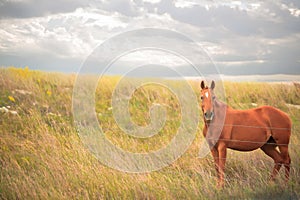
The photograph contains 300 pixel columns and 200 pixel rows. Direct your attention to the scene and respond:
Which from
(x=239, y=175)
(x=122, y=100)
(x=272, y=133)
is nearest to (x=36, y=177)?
(x=239, y=175)

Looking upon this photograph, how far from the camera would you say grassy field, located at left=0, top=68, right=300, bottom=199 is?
461cm

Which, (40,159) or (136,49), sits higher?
(136,49)

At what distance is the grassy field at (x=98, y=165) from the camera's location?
15.1ft

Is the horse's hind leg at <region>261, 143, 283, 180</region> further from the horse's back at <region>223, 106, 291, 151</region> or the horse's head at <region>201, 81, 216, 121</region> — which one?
the horse's head at <region>201, 81, 216, 121</region>

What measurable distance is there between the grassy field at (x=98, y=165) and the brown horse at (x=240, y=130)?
16.6 inches

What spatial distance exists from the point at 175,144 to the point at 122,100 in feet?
11.7

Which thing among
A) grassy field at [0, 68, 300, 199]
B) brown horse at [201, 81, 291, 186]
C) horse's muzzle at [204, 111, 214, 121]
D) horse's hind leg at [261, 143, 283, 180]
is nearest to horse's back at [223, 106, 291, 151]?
brown horse at [201, 81, 291, 186]

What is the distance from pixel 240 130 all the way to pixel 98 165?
228cm

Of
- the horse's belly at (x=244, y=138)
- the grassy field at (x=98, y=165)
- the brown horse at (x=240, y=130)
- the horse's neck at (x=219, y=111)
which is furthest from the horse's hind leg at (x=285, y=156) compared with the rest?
the horse's neck at (x=219, y=111)

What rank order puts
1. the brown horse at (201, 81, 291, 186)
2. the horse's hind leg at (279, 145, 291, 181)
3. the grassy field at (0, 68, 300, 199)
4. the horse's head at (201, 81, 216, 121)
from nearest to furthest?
the horse's head at (201, 81, 216, 121) → the brown horse at (201, 81, 291, 186) → the horse's hind leg at (279, 145, 291, 181) → the grassy field at (0, 68, 300, 199)

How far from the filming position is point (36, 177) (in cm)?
512

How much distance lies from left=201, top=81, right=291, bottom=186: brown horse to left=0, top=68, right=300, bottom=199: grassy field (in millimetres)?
421

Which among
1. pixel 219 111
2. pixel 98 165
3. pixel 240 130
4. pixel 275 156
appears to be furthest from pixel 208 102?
pixel 98 165

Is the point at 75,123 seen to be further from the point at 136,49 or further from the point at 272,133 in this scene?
the point at 272,133
